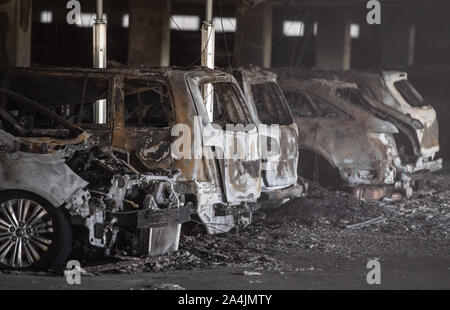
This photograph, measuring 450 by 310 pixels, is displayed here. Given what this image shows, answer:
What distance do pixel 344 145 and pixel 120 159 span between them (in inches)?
194

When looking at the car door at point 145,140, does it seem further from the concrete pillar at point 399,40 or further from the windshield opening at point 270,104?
the concrete pillar at point 399,40

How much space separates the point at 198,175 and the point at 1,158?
7.04 feet

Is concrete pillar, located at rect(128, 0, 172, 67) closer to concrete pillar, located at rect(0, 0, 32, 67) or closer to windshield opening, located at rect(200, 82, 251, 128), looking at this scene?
concrete pillar, located at rect(0, 0, 32, 67)

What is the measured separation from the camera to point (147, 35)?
2005 cm

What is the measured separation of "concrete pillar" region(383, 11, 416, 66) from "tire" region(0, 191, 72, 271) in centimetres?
1823

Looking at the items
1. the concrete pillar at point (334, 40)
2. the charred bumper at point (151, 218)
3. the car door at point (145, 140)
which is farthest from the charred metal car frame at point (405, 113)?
the concrete pillar at point (334, 40)

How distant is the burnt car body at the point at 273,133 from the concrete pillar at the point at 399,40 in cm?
1379

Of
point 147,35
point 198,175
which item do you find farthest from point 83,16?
point 198,175

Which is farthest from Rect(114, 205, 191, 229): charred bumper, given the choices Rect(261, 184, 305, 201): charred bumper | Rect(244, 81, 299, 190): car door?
Rect(244, 81, 299, 190): car door

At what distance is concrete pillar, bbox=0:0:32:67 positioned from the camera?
14.6 meters

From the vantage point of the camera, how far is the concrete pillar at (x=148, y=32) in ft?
65.5

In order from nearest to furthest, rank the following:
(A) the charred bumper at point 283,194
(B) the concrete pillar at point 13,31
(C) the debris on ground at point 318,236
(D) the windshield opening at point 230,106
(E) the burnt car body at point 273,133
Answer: (C) the debris on ground at point 318,236
(D) the windshield opening at point 230,106
(A) the charred bumper at point 283,194
(E) the burnt car body at point 273,133
(B) the concrete pillar at point 13,31

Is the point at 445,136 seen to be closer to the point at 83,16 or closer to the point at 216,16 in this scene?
the point at 216,16

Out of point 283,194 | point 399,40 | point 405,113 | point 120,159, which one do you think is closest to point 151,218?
point 120,159
